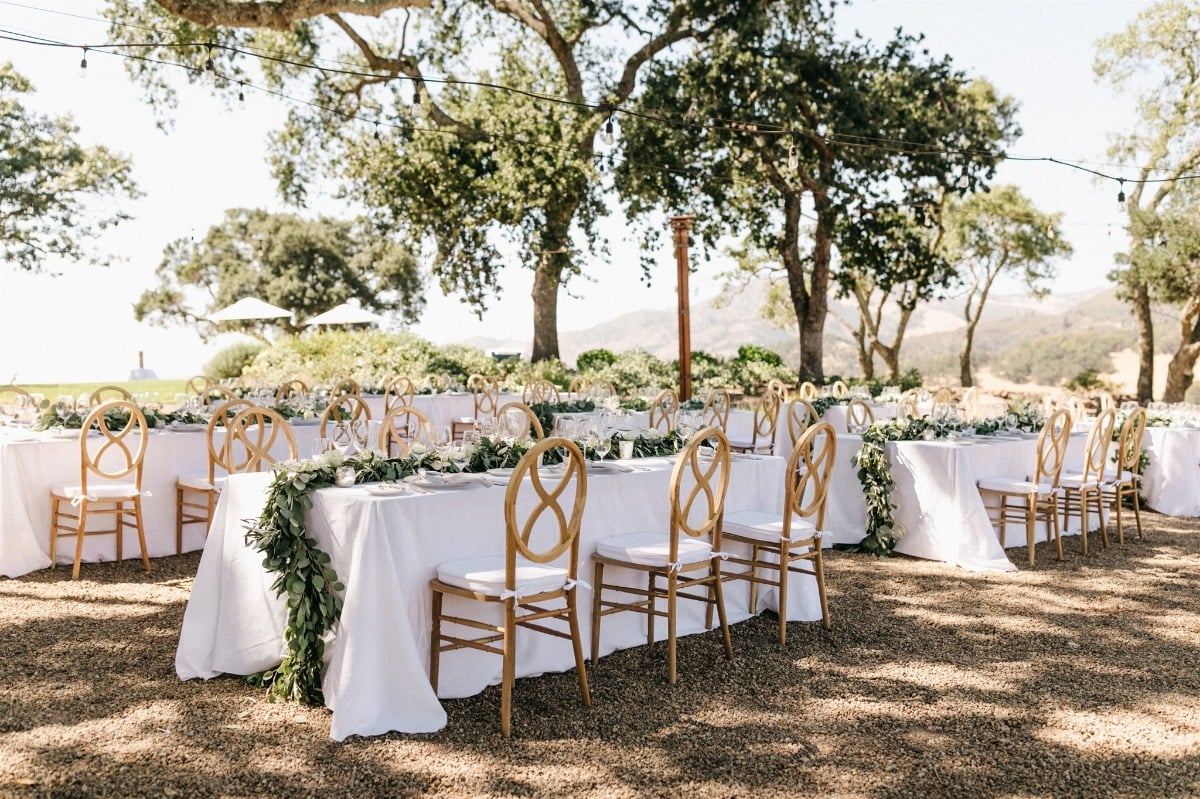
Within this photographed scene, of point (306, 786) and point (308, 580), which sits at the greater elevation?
point (308, 580)

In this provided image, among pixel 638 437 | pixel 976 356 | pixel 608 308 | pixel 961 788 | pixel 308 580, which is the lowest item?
pixel 961 788

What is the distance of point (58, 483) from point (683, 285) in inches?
258

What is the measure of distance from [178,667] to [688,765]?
86.5 inches

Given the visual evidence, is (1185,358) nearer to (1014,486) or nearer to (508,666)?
(1014,486)

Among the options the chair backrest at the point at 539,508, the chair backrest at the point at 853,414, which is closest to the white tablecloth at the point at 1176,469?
the chair backrest at the point at 853,414

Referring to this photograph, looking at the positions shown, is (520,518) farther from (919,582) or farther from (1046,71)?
(1046,71)

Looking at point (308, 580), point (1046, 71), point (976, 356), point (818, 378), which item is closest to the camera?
point (308, 580)

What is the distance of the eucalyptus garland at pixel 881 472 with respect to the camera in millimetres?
Answer: 7016

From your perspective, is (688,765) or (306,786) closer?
(306,786)

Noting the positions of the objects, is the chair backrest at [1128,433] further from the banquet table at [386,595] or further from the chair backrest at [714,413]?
the banquet table at [386,595]

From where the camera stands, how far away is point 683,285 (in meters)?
11.1

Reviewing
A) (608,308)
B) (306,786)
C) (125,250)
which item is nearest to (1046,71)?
(125,250)

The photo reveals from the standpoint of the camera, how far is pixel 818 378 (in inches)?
735

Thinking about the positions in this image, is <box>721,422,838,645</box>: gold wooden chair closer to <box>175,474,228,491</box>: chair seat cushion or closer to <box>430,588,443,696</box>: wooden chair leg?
<box>430,588,443,696</box>: wooden chair leg
